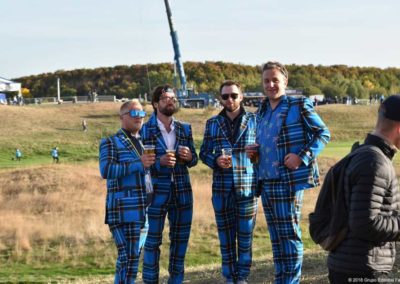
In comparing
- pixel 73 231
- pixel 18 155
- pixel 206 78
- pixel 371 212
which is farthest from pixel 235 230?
pixel 206 78

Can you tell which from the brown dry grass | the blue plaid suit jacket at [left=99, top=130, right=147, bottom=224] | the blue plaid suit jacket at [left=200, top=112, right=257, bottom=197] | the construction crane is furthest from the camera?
the construction crane

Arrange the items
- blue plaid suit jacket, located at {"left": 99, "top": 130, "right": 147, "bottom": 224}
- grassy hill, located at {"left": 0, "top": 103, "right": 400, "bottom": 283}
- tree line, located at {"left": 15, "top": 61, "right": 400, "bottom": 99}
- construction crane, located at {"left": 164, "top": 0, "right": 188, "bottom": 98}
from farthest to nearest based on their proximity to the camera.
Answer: tree line, located at {"left": 15, "top": 61, "right": 400, "bottom": 99}, construction crane, located at {"left": 164, "top": 0, "right": 188, "bottom": 98}, grassy hill, located at {"left": 0, "top": 103, "right": 400, "bottom": 283}, blue plaid suit jacket, located at {"left": 99, "top": 130, "right": 147, "bottom": 224}

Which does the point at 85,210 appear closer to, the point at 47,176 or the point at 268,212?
the point at 47,176

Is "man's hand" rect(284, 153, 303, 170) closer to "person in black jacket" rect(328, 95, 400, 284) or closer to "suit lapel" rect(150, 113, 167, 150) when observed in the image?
"suit lapel" rect(150, 113, 167, 150)

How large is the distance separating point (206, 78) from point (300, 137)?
101 m

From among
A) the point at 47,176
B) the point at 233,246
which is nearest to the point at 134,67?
the point at 47,176

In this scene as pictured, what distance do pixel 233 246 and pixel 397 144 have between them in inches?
115

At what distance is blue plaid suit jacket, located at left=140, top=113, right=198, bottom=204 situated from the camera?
585 centimetres

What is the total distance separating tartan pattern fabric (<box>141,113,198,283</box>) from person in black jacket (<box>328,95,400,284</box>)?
2670 millimetres

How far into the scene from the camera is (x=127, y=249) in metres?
5.50

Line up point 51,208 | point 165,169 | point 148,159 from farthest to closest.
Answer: point 51,208, point 165,169, point 148,159

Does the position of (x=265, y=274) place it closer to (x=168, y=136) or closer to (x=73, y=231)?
(x=168, y=136)

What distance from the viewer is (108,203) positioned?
18.2 ft

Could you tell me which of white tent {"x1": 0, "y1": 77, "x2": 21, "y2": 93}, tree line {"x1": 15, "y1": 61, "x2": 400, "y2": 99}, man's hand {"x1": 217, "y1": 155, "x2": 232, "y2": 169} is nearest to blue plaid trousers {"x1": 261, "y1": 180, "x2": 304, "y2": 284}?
man's hand {"x1": 217, "y1": 155, "x2": 232, "y2": 169}
